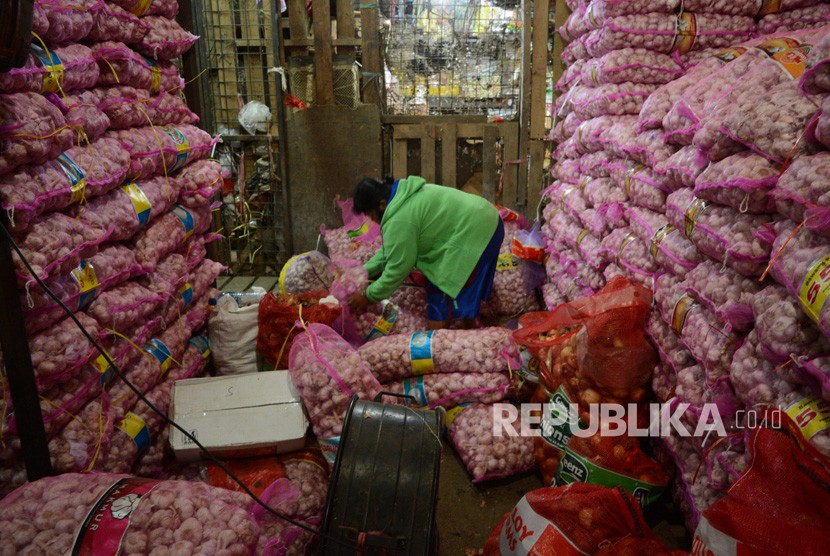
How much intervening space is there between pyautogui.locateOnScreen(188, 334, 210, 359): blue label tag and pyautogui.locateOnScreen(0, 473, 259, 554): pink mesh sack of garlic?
161 centimetres

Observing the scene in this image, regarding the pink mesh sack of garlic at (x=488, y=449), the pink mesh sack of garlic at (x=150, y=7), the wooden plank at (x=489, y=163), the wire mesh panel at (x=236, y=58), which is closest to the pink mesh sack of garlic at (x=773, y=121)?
the pink mesh sack of garlic at (x=488, y=449)

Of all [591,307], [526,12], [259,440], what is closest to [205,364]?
[259,440]

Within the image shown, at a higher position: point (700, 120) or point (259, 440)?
point (700, 120)

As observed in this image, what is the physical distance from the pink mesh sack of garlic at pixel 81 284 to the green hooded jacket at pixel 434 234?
1.62 metres

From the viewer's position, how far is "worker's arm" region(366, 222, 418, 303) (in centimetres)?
380

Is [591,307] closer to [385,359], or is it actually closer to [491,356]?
[491,356]

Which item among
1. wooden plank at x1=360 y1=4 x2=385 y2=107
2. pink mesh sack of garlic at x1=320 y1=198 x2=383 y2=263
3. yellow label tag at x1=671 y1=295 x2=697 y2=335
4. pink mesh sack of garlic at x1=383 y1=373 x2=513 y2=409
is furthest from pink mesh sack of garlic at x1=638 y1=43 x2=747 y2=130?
wooden plank at x1=360 y1=4 x2=385 y2=107

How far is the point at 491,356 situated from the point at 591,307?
2.21 ft

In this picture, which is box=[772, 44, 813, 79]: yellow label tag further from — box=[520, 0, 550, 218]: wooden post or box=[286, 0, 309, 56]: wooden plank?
box=[286, 0, 309, 56]: wooden plank

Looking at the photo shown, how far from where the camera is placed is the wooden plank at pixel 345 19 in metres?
5.89

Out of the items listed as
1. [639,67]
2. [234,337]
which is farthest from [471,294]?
[639,67]

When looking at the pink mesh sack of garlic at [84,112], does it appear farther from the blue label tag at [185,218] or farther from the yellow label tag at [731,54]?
the yellow label tag at [731,54]

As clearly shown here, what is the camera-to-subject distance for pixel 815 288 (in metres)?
1.48

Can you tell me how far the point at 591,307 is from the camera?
2686 mm
